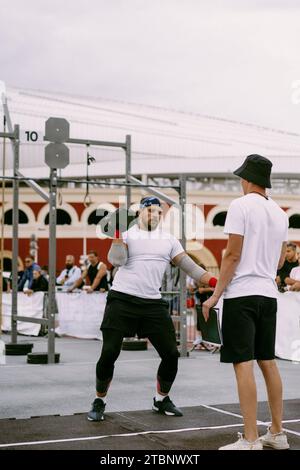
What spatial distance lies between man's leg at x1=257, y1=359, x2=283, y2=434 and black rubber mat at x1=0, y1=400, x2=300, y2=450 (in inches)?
11.3

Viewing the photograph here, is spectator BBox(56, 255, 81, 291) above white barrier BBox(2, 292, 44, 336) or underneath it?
above

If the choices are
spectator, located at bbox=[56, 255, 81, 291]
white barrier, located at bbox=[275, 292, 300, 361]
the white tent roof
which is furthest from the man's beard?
the white tent roof

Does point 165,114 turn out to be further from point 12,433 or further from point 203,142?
point 12,433

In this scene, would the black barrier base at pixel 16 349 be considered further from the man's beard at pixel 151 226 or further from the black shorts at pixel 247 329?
the black shorts at pixel 247 329

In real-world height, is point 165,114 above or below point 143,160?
above

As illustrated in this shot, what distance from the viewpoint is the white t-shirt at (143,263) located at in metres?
6.79

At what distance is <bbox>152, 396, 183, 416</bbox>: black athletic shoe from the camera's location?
689 cm

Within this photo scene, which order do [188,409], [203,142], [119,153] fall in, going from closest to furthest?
[188,409], [119,153], [203,142]

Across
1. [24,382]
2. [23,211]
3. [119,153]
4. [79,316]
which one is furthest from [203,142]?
[24,382]

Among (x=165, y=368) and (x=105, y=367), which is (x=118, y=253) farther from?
(x=165, y=368)

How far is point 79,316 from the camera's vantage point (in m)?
16.2

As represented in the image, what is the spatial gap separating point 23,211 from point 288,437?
1463 inches

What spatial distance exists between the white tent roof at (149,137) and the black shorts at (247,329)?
37.5 m

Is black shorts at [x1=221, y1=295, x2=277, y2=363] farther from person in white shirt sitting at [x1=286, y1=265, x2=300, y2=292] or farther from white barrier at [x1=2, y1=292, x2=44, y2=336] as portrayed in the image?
white barrier at [x1=2, y1=292, x2=44, y2=336]
